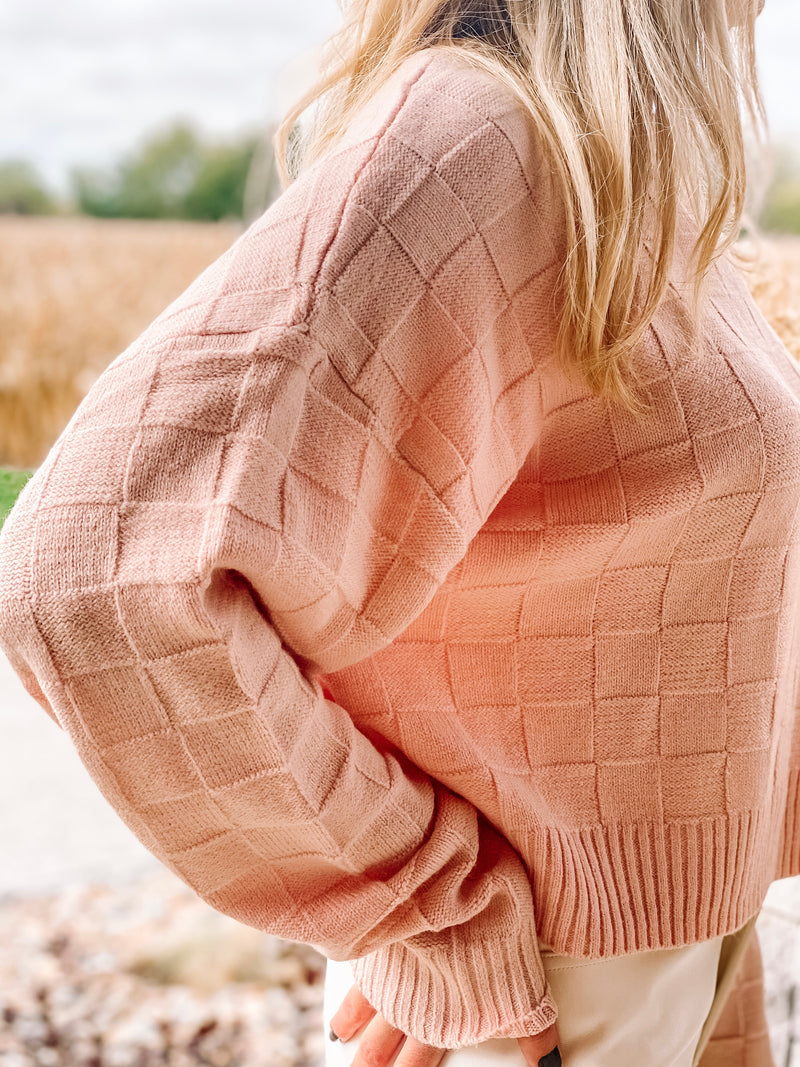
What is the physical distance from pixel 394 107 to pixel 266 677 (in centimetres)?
30

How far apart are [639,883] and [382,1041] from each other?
0.72 feet

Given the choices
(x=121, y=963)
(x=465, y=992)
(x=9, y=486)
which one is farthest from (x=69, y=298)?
(x=465, y=992)

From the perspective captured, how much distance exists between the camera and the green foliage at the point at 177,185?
1521 millimetres

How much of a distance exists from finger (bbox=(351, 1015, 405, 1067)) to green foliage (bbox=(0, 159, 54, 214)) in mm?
1339

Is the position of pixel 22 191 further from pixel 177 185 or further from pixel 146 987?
pixel 146 987

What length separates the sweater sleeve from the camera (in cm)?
44

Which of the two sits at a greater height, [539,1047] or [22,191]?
[22,191]

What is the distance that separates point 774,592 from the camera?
641 mm

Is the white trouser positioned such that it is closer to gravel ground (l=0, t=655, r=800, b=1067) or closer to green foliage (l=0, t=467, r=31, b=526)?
green foliage (l=0, t=467, r=31, b=526)

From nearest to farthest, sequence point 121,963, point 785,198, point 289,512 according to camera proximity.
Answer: point 289,512
point 785,198
point 121,963

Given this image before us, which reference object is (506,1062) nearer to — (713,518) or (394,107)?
(713,518)

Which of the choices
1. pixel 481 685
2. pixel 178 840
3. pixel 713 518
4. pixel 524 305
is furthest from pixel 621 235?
pixel 178 840

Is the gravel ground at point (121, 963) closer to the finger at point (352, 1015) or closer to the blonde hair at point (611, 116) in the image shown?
the finger at point (352, 1015)

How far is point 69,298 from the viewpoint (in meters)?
1.56
